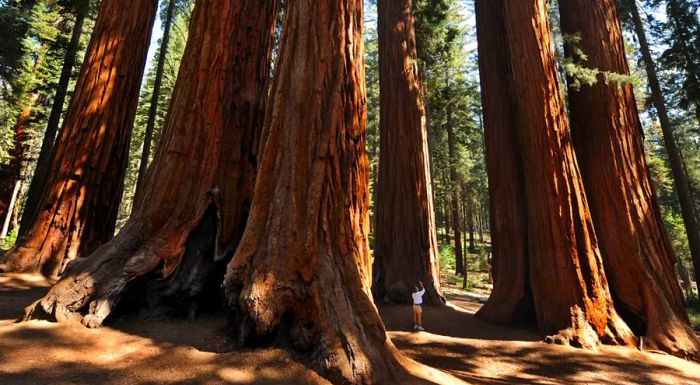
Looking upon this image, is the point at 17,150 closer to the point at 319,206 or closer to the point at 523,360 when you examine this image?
Answer: the point at 319,206

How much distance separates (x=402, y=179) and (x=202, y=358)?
300 inches

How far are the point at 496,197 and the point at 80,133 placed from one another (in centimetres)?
845

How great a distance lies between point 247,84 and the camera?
5520 millimetres

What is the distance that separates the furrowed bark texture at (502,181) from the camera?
754 cm

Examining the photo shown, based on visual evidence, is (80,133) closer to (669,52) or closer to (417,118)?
(417,118)

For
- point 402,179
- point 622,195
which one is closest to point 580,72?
point 622,195

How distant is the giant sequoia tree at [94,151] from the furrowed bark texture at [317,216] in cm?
445

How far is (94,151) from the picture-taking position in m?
6.79

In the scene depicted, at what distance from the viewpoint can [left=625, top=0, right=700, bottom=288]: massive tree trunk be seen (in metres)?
12.4

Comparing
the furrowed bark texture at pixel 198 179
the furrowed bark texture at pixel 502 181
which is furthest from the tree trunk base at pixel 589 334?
the furrowed bark texture at pixel 198 179

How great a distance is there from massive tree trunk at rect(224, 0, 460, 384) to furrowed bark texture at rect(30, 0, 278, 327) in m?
1.01

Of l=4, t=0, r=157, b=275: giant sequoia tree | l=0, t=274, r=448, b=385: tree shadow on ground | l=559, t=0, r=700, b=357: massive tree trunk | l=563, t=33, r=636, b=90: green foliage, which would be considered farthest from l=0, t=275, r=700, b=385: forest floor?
l=563, t=33, r=636, b=90: green foliage

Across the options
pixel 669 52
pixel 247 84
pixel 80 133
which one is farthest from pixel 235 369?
pixel 669 52

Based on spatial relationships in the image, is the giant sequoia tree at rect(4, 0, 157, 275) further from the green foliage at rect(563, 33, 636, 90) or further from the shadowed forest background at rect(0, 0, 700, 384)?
the green foliage at rect(563, 33, 636, 90)
